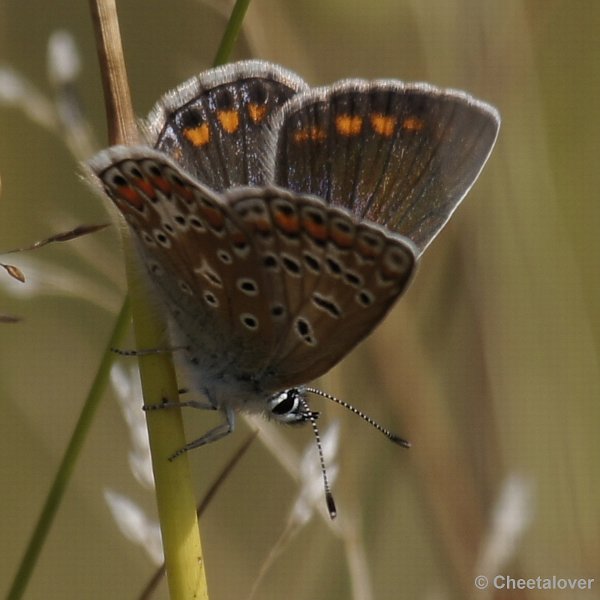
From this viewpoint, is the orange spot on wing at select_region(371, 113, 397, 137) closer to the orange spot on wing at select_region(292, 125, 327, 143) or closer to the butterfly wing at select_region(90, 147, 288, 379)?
the orange spot on wing at select_region(292, 125, 327, 143)

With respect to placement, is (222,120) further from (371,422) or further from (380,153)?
(371,422)

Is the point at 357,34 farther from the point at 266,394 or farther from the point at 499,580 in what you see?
the point at 499,580

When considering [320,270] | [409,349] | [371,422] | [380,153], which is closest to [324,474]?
[371,422]

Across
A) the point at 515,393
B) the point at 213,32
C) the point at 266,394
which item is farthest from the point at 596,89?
the point at 266,394

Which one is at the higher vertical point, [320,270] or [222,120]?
[222,120]

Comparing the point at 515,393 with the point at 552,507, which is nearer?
the point at 552,507

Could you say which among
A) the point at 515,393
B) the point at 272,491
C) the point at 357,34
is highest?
the point at 357,34
